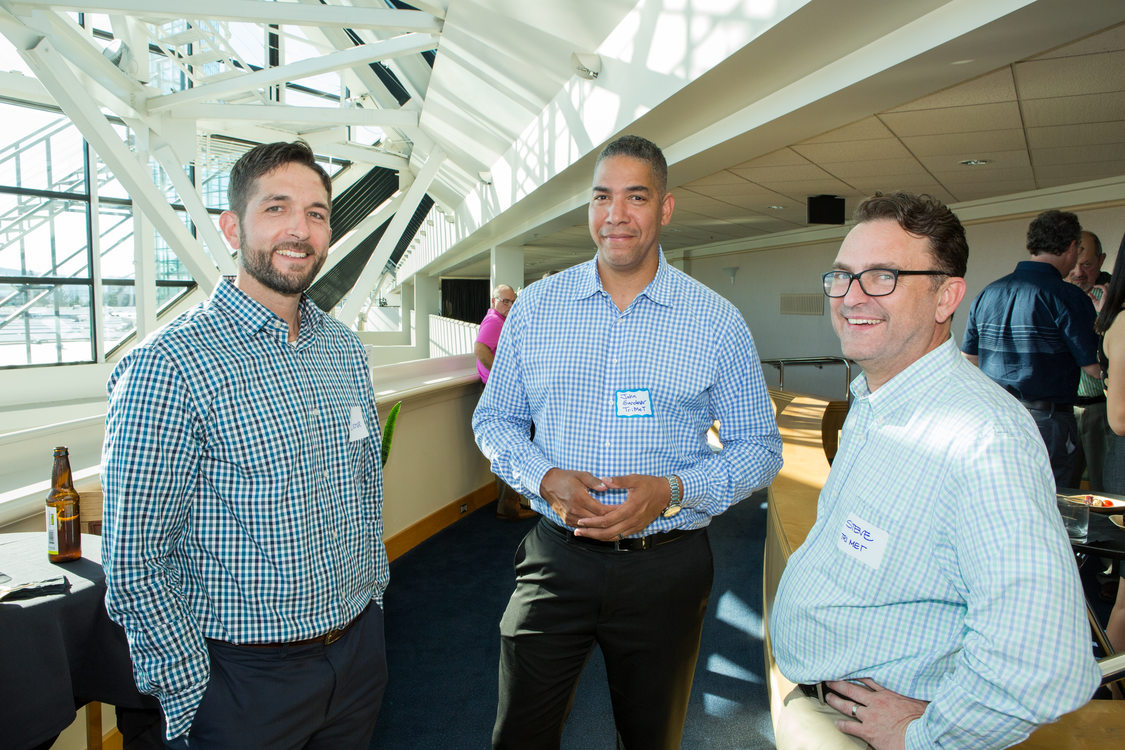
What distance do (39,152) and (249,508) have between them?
13.2m

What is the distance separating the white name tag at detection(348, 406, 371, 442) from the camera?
5.04 ft

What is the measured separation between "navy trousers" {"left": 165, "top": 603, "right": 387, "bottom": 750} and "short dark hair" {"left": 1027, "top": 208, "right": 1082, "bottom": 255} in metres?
3.72

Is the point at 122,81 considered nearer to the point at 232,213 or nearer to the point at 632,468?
the point at 232,213

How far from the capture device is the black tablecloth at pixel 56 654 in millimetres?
1370

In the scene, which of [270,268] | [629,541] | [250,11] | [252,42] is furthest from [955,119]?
[252,42]

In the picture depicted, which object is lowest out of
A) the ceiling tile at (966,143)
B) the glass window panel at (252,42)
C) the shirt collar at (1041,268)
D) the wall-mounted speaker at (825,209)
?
the shirt collar at (1041,268)

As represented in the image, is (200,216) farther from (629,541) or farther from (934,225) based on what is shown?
(934,225)

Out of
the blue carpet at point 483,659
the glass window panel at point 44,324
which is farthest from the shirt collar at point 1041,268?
the glass window panel at point 44,324

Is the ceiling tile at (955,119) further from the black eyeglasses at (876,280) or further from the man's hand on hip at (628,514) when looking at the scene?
the man's hand on hip at (628,514)

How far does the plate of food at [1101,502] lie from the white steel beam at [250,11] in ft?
17.1

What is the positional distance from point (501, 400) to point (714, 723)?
5.57 ft

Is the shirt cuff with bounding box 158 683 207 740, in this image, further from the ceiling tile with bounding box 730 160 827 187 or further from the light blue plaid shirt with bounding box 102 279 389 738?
the ceiling tile with bounding box 730 160 827 187

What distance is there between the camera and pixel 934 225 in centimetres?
110

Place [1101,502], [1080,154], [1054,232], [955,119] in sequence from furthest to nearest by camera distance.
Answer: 1. [1080,154]
2. [955,119]
3. [1054,232]
4. [1101,502]
